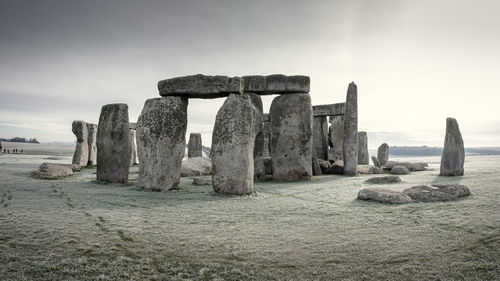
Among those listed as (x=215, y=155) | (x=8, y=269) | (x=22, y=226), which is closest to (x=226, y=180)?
(x=215, y=155)

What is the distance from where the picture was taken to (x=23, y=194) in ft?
21.3

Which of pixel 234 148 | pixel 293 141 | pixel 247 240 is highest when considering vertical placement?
pixel 293 141

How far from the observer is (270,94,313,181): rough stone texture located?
428 inches

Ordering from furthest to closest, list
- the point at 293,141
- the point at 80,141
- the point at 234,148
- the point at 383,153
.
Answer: the point at 383,153 < the point at 80,141 < the point at 293,141 < the point at 234,148

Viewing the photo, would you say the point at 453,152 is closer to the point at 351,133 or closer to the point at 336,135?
the point at 351,133

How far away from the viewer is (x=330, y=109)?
1697 cm

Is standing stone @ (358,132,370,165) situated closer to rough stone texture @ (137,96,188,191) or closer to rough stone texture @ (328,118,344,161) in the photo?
rough stone texture @ (328,118,344,161)

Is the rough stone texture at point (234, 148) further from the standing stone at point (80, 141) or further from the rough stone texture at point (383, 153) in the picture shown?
the rough stone texture at point (383, 153)

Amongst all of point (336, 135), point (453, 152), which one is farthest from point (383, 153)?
point (453, 152)

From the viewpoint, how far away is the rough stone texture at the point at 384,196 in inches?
231

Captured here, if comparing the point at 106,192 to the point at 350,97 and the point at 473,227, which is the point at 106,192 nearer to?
the point at 473,227

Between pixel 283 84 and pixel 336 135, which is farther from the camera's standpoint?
pixel 336 135

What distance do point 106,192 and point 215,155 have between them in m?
2.49

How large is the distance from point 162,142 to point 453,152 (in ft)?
30.6
